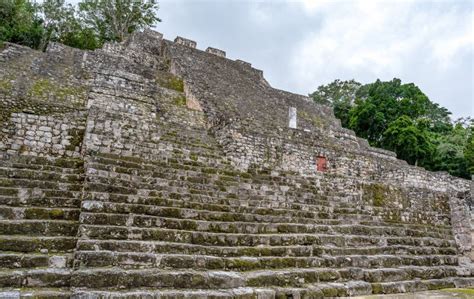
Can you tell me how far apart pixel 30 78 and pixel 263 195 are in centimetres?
757

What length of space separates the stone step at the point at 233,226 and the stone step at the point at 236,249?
1.18 feet

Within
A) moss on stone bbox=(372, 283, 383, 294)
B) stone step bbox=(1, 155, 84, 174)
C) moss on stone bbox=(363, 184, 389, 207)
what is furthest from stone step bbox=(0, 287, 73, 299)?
moss on stone bbox=(363, 184, 389, 207)

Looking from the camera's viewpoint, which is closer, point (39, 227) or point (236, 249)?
point (39, 227)

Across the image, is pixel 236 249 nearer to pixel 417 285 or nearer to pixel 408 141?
pixel 417 285

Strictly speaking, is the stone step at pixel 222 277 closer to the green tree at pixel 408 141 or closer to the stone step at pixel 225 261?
the stone step at pixel 225 261

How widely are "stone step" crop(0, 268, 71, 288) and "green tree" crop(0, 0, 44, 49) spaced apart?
14.1 m

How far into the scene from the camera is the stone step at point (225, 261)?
3.58 m

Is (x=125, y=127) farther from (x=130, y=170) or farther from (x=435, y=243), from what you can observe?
(x=435, y=243)

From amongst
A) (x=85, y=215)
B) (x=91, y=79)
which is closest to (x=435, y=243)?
(x=85, y=215)

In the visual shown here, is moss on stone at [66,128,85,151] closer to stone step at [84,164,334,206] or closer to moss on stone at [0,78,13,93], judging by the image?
stone step at [84,164,334,206]

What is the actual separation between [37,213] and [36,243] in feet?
1.88

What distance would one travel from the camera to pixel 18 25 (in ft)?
48.7

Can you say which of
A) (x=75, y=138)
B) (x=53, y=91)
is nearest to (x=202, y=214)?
(x=75, y=138)

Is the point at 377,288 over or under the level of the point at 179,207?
under
